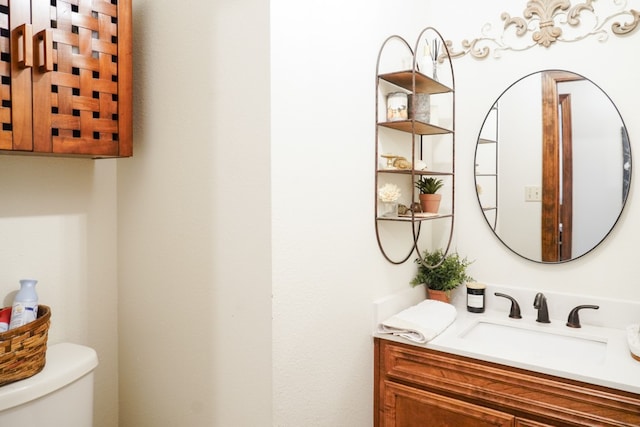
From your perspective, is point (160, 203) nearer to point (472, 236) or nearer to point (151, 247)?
point (151, 247)

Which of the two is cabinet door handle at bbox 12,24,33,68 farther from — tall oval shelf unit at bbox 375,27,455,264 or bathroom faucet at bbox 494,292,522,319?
bathroom faucet at bbox 494,292,522,319

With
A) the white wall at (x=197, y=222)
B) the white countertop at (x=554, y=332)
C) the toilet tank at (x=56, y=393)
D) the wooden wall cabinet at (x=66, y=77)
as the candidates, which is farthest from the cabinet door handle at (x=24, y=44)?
the white countertop at (x=554, y=332)

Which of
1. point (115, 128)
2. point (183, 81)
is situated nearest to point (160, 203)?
point (115, 128)

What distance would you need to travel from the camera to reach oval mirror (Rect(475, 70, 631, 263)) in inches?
67.2

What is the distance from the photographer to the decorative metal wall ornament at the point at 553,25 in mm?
1665

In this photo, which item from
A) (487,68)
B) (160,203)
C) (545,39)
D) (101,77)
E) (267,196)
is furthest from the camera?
(487,68)

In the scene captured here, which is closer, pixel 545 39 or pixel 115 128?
pixel 115 128

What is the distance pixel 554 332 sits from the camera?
5.51 ft

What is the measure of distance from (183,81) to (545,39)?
1441 mm

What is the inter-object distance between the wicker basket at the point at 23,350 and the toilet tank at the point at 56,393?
2 centimetres

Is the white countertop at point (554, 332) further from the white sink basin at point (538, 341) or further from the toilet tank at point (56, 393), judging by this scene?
the toilet tank at point (56, 393)

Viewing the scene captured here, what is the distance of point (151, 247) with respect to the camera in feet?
4.73

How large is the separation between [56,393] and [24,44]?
0.87m

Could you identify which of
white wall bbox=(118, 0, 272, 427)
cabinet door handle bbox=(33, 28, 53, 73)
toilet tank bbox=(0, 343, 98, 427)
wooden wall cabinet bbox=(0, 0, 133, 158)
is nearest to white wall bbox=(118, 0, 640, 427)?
white wall bbox=(118, 0, 272, 427)
